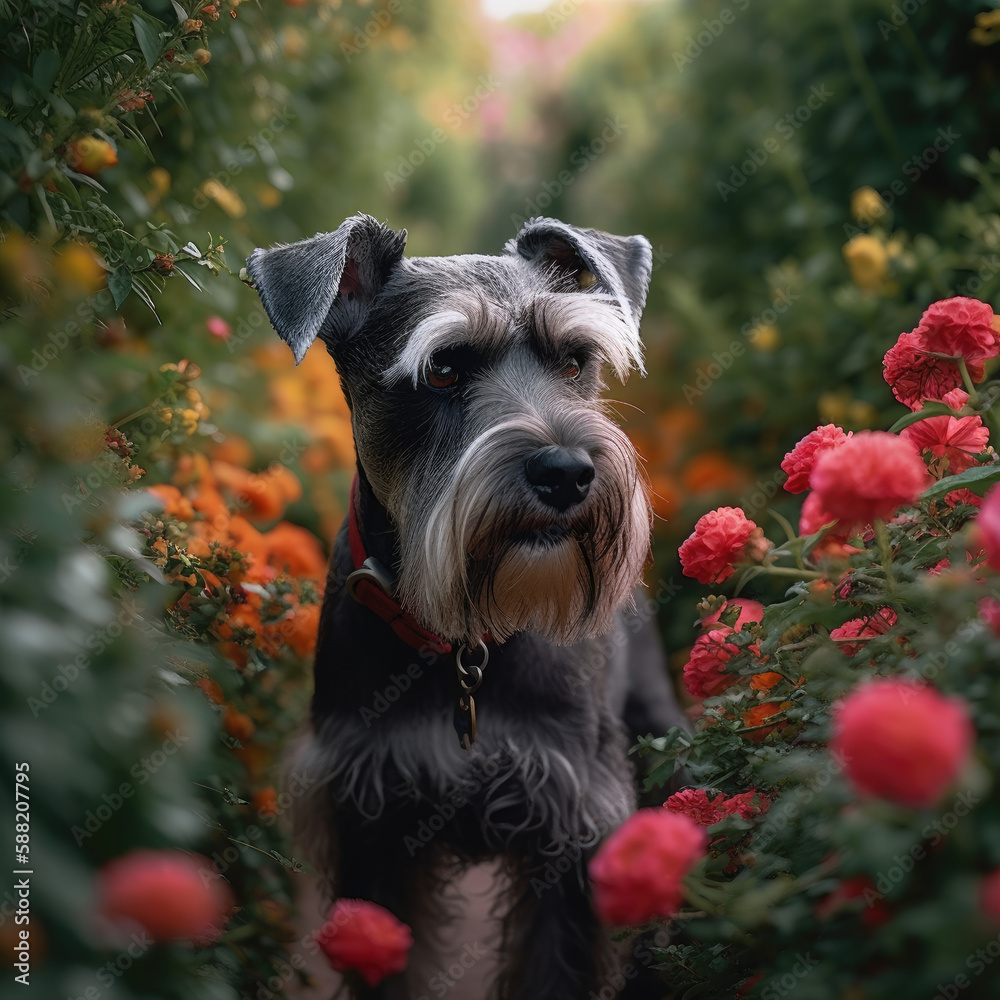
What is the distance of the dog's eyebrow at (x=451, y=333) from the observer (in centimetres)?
225

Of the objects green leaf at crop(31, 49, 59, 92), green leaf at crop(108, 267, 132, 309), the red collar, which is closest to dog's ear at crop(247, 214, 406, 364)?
green leaf at crop(108, 267, 132, 309)

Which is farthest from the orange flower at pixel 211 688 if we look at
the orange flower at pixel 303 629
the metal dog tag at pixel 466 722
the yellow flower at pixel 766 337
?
the yellow flower at pixel 766 337

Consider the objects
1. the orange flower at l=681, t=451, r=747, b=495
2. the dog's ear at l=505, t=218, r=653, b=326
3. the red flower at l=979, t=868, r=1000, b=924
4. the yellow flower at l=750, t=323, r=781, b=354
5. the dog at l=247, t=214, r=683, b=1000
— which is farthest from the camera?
the orange flower at l=681, t=451, r=747, b=495

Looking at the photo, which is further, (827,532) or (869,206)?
(869,206)

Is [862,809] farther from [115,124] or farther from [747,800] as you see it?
[115,124]

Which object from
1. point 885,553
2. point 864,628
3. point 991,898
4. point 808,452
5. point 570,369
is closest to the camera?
point 991,898

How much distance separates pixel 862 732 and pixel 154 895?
78 centimetres

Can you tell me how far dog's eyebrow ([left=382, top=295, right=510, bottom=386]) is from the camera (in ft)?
7.38

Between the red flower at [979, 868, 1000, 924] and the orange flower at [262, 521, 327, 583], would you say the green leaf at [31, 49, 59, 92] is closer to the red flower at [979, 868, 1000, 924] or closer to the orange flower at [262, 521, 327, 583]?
the orange flower at [262, 521, 327, 583]

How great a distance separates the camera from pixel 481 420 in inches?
90.0

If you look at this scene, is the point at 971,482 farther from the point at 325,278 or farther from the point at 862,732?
the point at 325,278

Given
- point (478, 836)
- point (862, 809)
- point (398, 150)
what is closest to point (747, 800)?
point (862, 809)

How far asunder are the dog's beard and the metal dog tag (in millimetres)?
172

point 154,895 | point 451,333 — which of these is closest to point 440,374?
point 451,333
